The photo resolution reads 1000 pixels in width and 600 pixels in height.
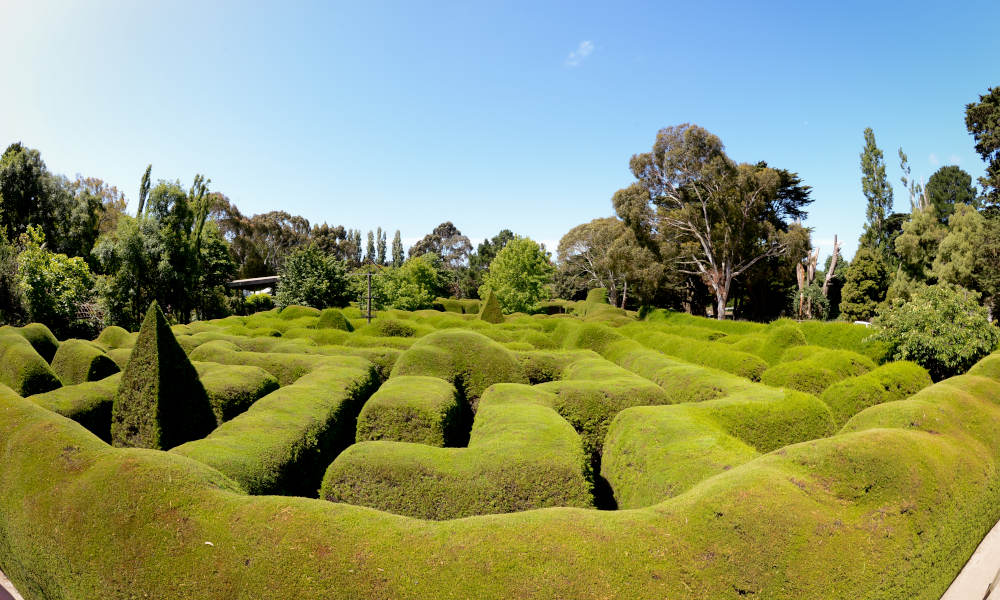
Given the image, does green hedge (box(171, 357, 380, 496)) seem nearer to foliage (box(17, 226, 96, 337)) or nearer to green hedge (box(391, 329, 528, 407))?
green hedge (box(391, 329, 528, 407))

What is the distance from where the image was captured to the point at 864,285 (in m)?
41.5

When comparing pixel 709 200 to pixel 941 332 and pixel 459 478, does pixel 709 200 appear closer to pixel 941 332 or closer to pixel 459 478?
pixel 941 332

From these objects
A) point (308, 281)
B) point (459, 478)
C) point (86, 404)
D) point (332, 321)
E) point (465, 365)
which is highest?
point (308, 281)

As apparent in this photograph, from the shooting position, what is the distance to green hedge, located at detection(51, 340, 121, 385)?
12.3m

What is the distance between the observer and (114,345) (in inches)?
691

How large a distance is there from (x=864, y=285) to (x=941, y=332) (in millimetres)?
35587

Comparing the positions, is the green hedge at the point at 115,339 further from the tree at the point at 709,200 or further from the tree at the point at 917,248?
the tree at the point at 917,248

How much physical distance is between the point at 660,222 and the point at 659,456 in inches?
1236

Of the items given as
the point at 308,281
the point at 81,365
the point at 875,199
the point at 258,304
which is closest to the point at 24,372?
the point at 81,365

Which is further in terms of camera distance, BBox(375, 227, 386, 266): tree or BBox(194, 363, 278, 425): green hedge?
BBox(375, 227, 386, 266): tree

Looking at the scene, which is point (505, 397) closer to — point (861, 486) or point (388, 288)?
point (861, 486)

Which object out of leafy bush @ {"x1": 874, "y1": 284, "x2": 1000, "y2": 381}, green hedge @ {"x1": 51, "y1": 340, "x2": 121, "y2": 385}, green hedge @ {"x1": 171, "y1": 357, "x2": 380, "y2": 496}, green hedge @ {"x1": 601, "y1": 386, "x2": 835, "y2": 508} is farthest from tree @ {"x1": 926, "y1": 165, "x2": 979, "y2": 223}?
green hedge @ {"x1": 51, "y1": 340, "x2": 121, "y2": 385}

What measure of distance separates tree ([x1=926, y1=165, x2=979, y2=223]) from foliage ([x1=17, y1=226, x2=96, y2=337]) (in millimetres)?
90115

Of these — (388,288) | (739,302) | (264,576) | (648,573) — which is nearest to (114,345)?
(264,576)
